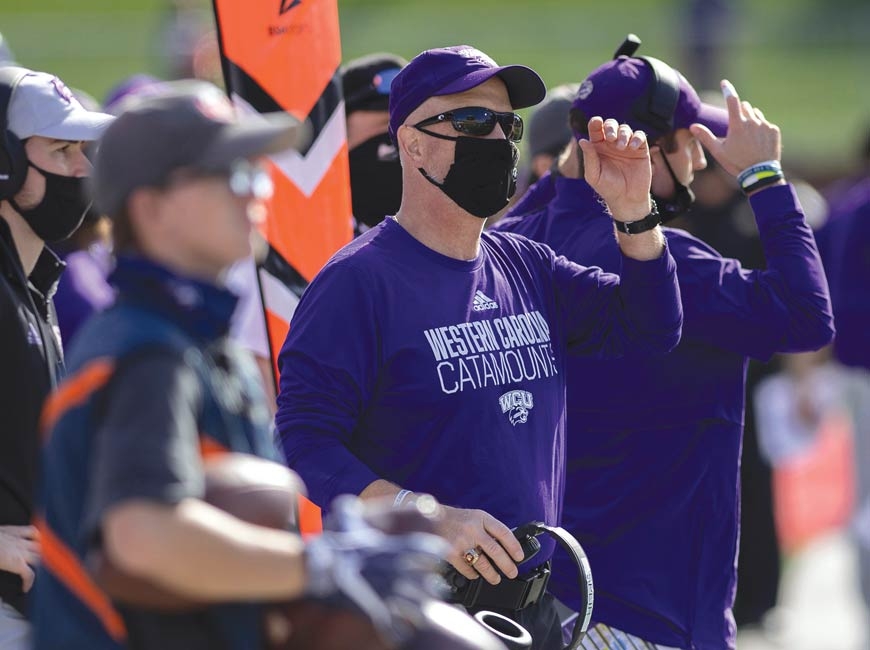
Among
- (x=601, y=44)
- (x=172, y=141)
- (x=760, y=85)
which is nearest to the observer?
(x=172, y=141)

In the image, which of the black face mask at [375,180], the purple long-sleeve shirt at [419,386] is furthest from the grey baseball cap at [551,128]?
the purple long-sleeve shirt at [419,386]

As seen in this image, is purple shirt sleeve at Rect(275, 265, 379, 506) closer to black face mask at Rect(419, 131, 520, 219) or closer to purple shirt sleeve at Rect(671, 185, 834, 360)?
black face mask at Rect(419, 131, 520, 219)

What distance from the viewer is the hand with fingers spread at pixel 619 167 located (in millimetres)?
3924

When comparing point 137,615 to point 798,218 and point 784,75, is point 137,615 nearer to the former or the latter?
point 798,218

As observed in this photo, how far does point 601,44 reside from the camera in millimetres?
22594

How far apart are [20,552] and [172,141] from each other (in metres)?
1.62

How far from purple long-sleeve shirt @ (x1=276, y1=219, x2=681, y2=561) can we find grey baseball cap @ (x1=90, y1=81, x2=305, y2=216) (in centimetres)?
100

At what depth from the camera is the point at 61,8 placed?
2797 centimetres

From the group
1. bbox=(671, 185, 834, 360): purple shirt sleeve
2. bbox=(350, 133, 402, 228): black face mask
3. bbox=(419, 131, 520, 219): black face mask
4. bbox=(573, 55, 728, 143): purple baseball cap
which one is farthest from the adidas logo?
bbox=(350, 133, 402, 228): black face mask

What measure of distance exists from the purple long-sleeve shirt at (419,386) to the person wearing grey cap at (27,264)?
0.76 meters

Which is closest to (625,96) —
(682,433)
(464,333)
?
(682,433)

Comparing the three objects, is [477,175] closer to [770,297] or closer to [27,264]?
[770,297]

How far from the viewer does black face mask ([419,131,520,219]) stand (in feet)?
12.6

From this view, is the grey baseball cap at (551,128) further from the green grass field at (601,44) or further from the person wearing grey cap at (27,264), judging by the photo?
the green grass field at (601,44)
